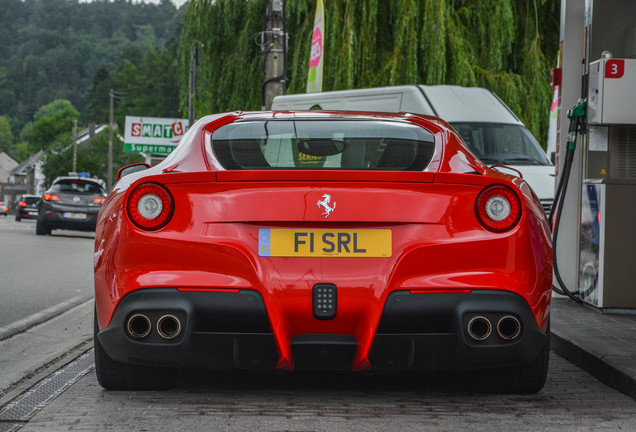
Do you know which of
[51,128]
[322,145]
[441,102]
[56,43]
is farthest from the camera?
[56,43]

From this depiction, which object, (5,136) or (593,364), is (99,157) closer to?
(593,364)

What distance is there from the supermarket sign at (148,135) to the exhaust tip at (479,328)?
4211 cm

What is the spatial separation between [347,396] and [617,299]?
368 centimetres

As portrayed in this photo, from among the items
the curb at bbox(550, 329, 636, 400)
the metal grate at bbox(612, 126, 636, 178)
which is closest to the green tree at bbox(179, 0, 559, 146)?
the metal grate at bbox(612, 126, 636, 178)

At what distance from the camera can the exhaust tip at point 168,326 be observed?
4.20 meters

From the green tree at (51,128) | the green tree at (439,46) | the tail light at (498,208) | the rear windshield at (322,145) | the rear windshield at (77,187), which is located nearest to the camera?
the tail light at (498,208)

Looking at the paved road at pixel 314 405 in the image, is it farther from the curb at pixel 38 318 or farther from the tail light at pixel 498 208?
the curb at pixel 38 318

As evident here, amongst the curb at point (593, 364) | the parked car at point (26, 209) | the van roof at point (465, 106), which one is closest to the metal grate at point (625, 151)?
the curb at point (593, 364)

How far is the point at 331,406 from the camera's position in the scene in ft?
14.6

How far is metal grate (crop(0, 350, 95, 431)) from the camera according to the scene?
14.1 ft

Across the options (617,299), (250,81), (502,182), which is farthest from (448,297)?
(250,81)

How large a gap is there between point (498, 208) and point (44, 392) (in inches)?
92.9

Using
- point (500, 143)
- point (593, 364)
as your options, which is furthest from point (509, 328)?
point (500, 143)

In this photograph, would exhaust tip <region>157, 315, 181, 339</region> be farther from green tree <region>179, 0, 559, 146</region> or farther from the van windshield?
green tree <region>179, 0, 559, 146</region>
